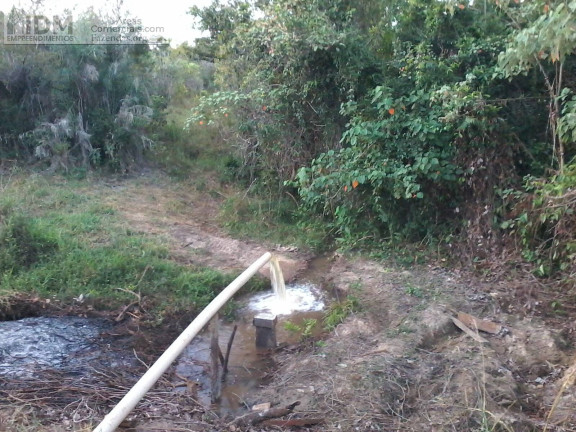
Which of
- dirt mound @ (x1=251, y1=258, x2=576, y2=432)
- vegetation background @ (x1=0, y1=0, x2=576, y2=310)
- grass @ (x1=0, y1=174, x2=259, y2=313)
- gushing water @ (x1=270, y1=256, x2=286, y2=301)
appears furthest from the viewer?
gushing water @ (x1=270, y1=256, x2=286, y2=301)

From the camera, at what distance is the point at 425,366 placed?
16.2ft

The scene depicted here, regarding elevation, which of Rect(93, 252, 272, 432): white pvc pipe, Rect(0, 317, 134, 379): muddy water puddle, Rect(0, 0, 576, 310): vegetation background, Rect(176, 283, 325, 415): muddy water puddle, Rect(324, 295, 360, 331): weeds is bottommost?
Rect(176, 283, 325, 415): muddy water puddle

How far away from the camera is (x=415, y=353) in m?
5.18

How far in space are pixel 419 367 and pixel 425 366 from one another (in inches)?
2.1

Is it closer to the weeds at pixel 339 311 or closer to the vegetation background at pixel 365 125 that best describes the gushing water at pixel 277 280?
the weeds at pixel 339 311

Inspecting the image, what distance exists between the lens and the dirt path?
4.21 m

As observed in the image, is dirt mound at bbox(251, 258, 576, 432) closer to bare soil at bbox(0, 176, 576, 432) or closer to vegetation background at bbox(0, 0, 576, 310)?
bare soil at bbox(0, 176, 576, 432)

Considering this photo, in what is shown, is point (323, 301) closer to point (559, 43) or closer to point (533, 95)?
point (533, 95)

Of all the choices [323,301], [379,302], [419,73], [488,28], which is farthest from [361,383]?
[488,28]

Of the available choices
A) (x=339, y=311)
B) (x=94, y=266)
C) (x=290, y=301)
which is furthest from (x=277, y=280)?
(x=94, y=266)

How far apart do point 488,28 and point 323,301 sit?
14.3 feet

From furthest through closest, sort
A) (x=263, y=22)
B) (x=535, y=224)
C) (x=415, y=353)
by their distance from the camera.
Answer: (x=263, y=22)
(x=535, y=224)
(x=415, y=353)

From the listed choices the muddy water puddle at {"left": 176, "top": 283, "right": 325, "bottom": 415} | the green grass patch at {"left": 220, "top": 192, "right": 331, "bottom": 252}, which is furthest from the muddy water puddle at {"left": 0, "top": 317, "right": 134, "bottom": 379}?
the green grass patch at {"left": 220, "top": 192, "right": 331, "bottom": 252}

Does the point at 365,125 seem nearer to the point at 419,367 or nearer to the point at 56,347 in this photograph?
the point at 419,367
